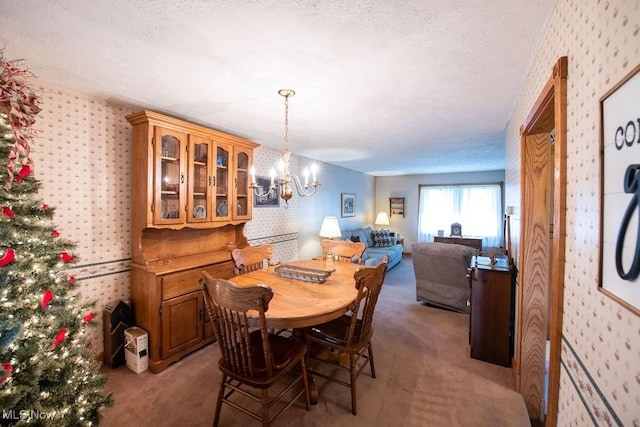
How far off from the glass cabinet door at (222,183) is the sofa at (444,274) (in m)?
2.64

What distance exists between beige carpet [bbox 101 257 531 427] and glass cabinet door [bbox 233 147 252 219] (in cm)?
149

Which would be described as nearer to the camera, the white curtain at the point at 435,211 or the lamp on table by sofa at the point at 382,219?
the white curtain at the point at 435,211

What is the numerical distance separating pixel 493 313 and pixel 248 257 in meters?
2.32

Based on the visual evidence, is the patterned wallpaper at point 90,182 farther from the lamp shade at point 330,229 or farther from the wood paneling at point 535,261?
the wood paneling at point 535,261

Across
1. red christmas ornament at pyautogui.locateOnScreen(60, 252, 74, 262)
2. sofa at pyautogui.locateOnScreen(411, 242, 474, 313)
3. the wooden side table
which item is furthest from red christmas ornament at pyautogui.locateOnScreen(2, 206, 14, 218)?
the wooden side table

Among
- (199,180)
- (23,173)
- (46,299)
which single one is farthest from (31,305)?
(199,180)

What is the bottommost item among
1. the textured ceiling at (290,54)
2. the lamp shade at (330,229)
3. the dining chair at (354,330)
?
the dining chair at (354,330)

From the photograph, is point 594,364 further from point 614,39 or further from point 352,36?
point 352,36

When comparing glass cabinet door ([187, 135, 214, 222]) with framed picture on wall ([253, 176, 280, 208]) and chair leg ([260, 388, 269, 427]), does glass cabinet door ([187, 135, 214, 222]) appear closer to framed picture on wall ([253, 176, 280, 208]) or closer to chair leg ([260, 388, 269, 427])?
framed picture on wall ([253, 176, 280, 208])

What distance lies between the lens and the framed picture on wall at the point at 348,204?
6348 mm

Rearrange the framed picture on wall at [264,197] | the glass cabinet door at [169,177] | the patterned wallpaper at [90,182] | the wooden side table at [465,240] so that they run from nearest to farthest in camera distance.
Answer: the patterned wallpaper at [90,182] → the glass cabinet door at [169,177] → the framed picture on wall at [264,197] → the wooden side table at [465,240]

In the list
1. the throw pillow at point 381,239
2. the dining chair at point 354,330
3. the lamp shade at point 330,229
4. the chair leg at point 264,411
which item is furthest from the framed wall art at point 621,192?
the throw pillow at point 381,239

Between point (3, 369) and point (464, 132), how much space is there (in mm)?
4073

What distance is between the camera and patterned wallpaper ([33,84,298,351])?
2.09 m
